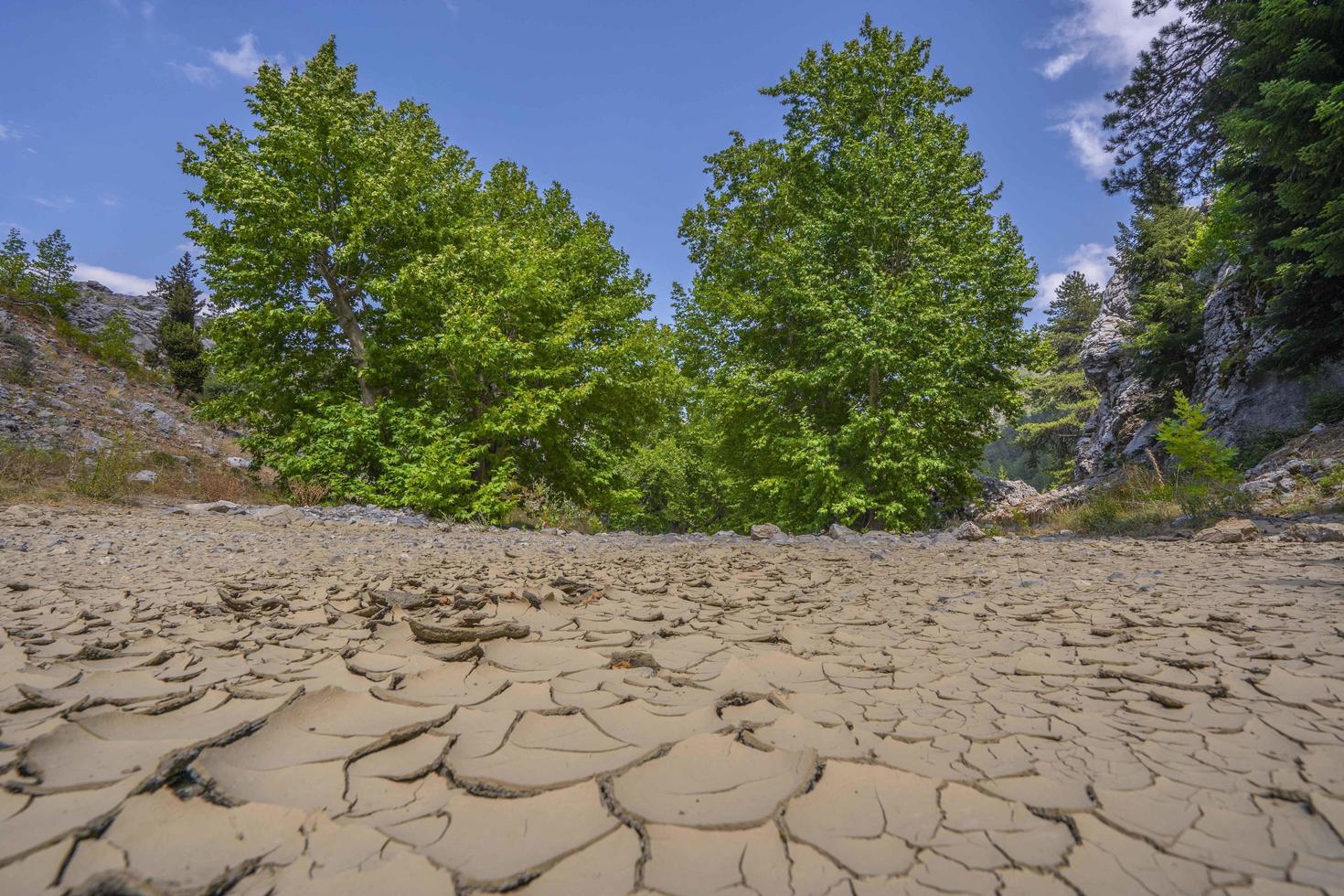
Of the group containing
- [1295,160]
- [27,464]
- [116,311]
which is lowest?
[27,464]

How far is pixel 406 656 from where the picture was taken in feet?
6.43

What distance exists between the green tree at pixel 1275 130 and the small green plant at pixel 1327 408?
2.37ft

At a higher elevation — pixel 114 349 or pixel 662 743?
pixel 114 349

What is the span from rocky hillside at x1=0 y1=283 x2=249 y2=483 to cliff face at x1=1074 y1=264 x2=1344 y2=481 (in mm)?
21806

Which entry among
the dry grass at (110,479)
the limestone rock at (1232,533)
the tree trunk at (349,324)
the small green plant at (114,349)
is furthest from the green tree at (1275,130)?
the small green plant at (114,349)

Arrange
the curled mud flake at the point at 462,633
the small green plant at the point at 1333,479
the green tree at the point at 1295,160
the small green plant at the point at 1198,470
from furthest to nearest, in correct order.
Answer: the green tree at the point at 1295,160 → the small green plant at the point at 1198,470 → the small green plant at the point at 1333,479 → the curled mud flake at the point at 462,633

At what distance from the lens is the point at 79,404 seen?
14570 mm

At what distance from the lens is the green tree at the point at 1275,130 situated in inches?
265

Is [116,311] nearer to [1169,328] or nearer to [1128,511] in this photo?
[1128,511]

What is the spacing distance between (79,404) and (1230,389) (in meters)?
27.6

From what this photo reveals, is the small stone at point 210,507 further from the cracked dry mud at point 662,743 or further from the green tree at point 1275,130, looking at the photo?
the green tree at point 1275,130

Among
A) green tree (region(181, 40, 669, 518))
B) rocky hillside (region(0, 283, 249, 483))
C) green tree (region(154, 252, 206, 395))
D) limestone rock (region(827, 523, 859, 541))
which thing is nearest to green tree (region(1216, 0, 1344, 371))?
limestone rock (region(827, 523, 859, 541))

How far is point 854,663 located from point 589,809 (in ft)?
4.30

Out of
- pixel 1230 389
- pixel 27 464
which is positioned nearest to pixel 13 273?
pixel 27 464
